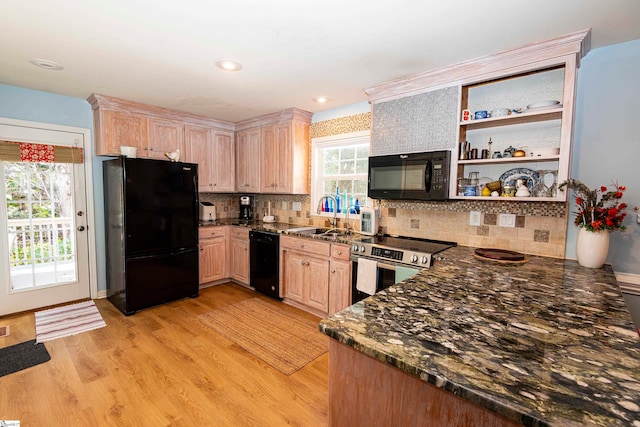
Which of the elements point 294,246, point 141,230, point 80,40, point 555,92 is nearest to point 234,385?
point 294,246

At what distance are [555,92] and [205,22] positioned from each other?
8.35ft

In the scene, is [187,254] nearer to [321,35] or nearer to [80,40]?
[80,40]

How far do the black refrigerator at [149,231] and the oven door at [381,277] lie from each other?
2.10m


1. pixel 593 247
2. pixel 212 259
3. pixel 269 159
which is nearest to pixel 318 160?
pixel 269 159

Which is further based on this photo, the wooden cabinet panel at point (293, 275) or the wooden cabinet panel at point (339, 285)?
the wooden cabinet panel at point (293, 275)

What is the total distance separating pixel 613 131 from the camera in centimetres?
213

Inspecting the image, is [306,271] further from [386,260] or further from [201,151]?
[201,151]

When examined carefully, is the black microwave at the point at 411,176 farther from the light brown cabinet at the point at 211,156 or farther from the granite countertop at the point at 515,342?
the light brown cabinet at the point at 211,156

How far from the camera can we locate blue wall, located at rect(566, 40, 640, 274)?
2.07 metres

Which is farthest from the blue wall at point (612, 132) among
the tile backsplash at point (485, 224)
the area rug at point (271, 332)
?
the area rug at point (271, 332)

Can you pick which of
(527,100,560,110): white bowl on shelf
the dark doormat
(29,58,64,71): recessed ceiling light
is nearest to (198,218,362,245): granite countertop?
(527,100,560,110): white bowl on shelf

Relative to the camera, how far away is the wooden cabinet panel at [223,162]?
4.49 meters

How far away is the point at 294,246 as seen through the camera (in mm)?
3512

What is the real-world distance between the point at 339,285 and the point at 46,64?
3.26 meters
